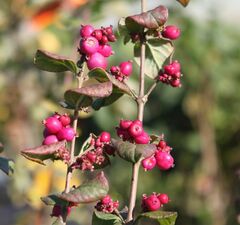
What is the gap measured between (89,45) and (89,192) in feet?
0.62

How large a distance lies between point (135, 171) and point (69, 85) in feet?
4.73

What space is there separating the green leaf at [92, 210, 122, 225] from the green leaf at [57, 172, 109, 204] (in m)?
0.06

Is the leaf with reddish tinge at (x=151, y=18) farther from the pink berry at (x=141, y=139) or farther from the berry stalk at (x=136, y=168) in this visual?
the pink berry at (x=141, y=139)

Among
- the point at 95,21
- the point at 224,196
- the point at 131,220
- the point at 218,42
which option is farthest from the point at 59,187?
the point at 218,42

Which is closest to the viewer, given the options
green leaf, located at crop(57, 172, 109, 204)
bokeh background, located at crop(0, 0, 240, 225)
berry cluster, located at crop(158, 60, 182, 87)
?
green leaf, located at crop(57, 172, 109, 204)

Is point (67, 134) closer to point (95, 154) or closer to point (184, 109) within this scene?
point (95, 154)

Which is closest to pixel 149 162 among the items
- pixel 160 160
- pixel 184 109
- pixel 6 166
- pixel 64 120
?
pixel 160 160

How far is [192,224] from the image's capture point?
4738mm

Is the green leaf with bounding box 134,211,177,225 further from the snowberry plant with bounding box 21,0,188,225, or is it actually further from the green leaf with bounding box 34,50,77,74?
the green leaf with bounding box 34,50,77,74

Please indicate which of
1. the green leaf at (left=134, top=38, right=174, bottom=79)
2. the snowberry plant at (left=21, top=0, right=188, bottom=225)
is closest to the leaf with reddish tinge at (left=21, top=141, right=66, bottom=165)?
the snowberry plant at (left=21, top=0, right=188, bottom=225)

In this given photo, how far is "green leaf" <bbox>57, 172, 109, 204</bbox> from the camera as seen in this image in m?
0.98

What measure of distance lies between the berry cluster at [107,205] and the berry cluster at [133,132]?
0.08 metres

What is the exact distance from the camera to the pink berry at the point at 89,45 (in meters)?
1.02

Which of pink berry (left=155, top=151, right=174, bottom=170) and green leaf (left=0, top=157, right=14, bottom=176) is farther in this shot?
green leaf (left=0, top=157, right=14, bottom=176)
